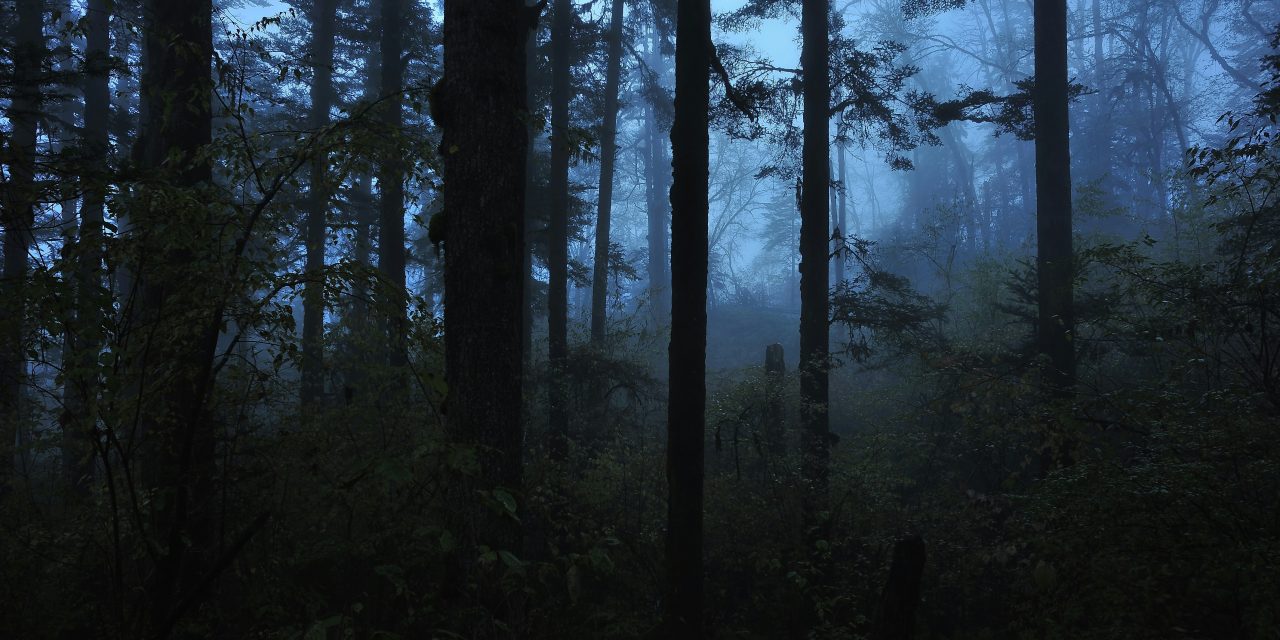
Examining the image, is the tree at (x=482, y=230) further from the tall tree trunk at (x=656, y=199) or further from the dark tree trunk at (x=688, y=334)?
the tall tree trunk at (x=656, y=199)

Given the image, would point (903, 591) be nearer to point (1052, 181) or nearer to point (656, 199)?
point (1052, 181)

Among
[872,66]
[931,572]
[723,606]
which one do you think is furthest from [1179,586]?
[872,66]

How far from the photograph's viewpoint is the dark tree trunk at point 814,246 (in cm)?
1131

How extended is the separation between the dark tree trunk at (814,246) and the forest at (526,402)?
70 millimetres

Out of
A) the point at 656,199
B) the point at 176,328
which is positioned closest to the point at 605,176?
the point at 656,199

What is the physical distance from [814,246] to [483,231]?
787 centimetres

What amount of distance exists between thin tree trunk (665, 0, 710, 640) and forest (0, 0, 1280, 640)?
0.04 m

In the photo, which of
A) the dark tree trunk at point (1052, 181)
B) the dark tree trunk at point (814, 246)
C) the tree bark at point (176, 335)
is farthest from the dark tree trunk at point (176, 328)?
the dark tree trunk at point (1052, 181)

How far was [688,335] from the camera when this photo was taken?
7.39 m

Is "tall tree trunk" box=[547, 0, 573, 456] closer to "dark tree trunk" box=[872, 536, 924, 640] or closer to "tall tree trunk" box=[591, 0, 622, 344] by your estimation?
"tall tree trunk" box=[591, 0, 622, 344]

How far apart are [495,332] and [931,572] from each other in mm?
7033

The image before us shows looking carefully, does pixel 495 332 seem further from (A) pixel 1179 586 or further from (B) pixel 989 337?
(B) pixel 989 337

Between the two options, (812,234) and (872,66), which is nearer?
(812,234)

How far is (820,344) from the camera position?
1176 centimetres
